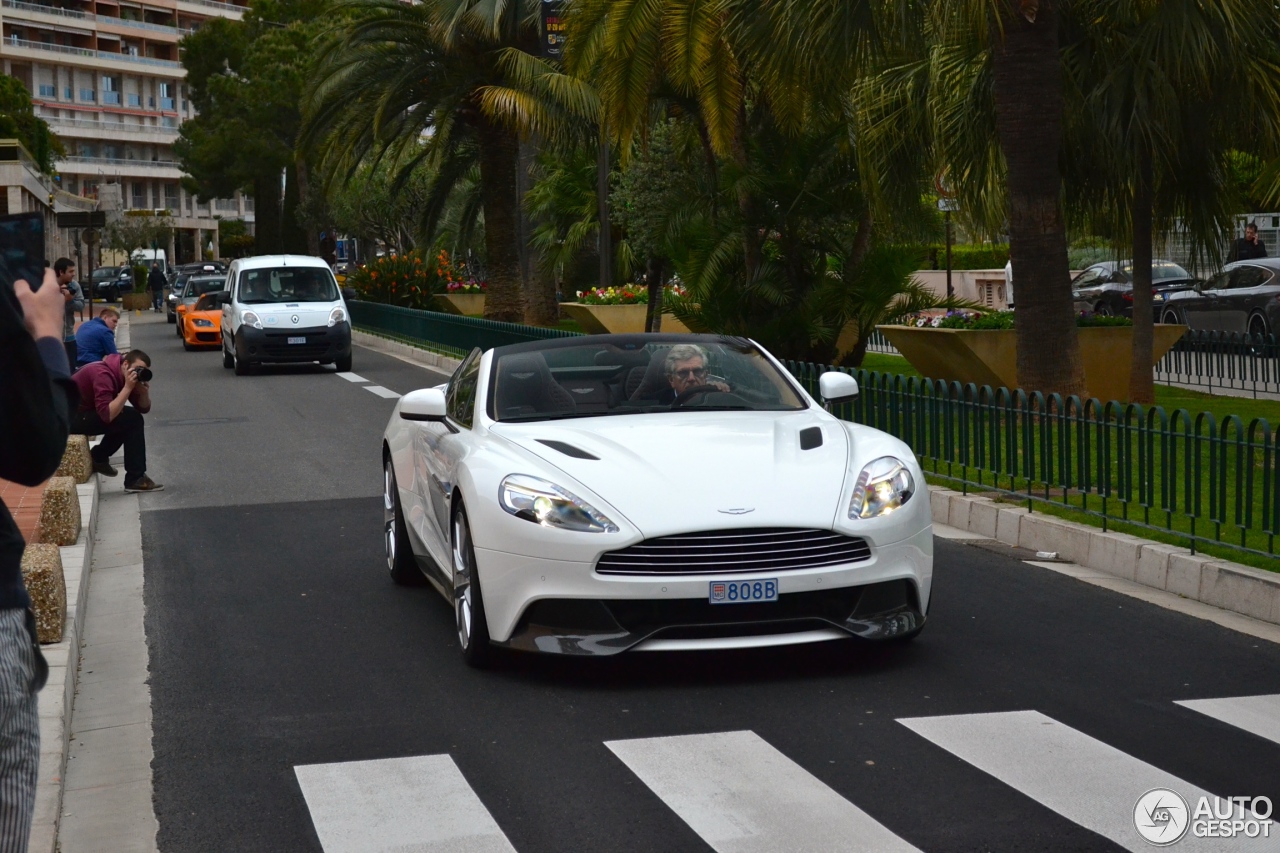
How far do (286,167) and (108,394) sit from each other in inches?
2258

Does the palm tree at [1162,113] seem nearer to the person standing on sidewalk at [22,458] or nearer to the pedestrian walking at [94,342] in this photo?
the pedestrian walking at [94,342]

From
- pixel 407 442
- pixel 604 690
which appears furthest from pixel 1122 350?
pixel 604 690

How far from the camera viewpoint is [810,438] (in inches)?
293

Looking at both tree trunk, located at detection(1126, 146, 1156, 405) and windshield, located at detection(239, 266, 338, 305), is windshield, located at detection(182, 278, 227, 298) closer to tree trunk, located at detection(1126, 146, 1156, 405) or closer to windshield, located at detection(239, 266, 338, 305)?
windshield, located at detection(239, 266, 338, 305)

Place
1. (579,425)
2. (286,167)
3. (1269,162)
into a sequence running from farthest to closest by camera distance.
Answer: (286,167), (1269,162), (579,425)

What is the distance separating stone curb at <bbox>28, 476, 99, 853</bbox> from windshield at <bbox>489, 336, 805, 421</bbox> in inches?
86.2

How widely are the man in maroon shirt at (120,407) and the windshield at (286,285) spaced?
14.3m

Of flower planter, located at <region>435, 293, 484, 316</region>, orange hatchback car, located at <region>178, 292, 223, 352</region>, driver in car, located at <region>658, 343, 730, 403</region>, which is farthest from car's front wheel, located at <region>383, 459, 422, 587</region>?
flower planter, located at <region>435, 293, 484, 316</region>

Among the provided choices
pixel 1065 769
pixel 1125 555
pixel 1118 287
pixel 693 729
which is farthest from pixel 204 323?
pixel 1065 769

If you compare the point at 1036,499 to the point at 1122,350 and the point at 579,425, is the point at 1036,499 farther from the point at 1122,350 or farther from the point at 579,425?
the point at 1122,350

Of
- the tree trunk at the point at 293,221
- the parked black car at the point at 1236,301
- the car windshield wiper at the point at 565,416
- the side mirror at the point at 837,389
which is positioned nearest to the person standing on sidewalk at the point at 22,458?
the car windshield wiper at the point at 565,416

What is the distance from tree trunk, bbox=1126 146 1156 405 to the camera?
1770 cm

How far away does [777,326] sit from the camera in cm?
1853

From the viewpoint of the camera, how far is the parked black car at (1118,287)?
30562 mm
